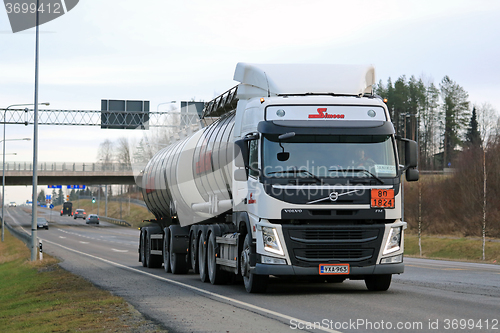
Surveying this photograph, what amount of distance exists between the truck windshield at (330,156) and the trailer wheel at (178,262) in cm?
861

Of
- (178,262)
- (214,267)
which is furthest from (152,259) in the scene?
(214,267)

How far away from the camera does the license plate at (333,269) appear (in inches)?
496

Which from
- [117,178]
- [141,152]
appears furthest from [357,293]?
[117,178]

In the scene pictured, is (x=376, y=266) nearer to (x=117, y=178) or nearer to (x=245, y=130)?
(x=245, y=130)

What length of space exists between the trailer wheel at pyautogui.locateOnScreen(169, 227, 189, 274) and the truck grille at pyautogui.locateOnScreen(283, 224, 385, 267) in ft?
27.9

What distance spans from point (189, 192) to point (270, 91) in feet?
20.1

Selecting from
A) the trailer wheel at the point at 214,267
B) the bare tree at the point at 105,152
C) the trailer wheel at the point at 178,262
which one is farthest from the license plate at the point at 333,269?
the bare tree at the point at 105,152

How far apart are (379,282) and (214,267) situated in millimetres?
4107

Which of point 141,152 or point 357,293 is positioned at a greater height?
point 141,152

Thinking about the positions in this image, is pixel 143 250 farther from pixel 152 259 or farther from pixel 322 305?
pixel 322 305

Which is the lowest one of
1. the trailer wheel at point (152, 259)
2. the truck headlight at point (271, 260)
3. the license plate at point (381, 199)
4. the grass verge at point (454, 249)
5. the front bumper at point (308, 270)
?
the grass verge at point (454, 249)

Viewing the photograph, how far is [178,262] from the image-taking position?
2075 cm

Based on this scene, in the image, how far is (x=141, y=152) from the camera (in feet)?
92.9

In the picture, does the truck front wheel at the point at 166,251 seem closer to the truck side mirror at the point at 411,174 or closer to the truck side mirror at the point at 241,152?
the truck side mirror at the point at 241,152
